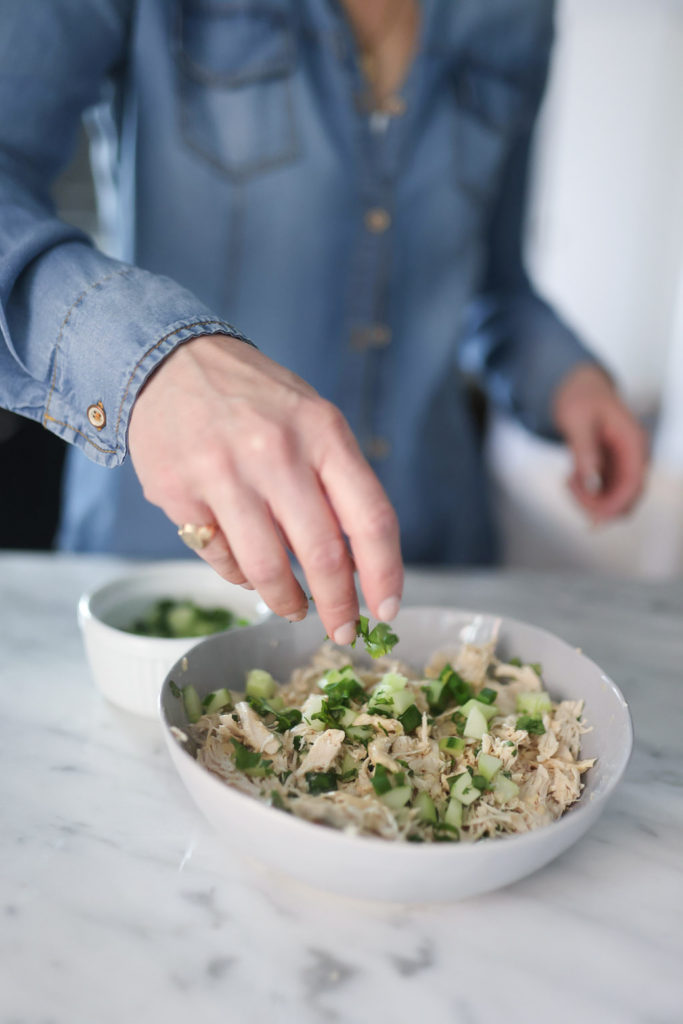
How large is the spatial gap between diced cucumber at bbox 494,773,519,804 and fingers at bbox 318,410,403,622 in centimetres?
21

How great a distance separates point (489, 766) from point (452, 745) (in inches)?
1.6

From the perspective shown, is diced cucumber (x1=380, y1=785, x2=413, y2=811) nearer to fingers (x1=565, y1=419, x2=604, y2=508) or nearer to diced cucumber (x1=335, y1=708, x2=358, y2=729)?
diced cucumber (x1=335, y1=708, x2=358, y2=729)

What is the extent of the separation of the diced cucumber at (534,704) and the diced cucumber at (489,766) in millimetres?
103

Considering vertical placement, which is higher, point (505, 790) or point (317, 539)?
point (317, 539)

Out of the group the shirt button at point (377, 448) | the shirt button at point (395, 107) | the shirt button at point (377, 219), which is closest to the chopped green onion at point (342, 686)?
the shirt button at point (377, 448)

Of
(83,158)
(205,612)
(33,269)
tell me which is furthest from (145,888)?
(83,158)

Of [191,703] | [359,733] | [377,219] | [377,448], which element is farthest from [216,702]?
[377,219]

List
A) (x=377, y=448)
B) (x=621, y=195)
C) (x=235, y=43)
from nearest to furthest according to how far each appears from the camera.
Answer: (x=235, y=43) < (x=377, y=448) < (x=621, y=195)

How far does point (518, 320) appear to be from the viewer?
5.29ft

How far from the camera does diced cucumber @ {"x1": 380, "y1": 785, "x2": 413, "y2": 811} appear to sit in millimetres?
626

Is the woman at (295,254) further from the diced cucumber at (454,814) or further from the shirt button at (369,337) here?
the diced cucumber at (454,814)

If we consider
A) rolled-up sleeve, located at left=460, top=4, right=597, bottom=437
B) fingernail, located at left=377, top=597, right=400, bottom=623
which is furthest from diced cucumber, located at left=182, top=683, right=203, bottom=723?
rolled-up sleeve, located at left=460, top=4, right=597, bottom=437

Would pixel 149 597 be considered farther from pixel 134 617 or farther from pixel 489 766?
pixel 489 766

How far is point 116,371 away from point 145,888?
1.38ft
